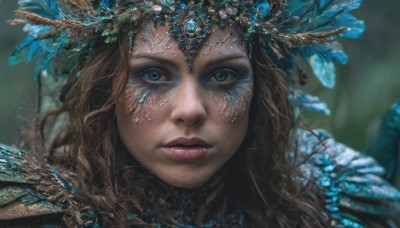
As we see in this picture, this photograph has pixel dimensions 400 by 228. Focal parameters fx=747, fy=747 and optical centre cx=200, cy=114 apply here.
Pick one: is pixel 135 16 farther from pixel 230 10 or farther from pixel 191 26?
pixel 230 10

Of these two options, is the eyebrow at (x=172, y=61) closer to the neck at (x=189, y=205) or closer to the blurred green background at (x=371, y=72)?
the neck at (x=189, y=205)

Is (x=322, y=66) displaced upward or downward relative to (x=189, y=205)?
upward

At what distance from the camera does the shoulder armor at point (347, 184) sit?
93.0 inches

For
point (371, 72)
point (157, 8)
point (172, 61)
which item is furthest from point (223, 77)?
point (371, 72)

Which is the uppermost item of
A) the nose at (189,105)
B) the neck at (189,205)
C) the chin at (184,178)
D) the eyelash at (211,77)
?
the eyelash at (211,77)

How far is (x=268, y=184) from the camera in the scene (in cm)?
230

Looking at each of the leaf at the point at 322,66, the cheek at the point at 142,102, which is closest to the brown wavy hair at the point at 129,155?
the cheek at the point at 142,102

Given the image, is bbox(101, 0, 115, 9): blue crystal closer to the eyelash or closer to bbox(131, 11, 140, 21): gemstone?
bbox(131, 11, 140, 21): gemstone

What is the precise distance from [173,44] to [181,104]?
16 cm

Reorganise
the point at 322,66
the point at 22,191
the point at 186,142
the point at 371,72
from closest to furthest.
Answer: the point at 22,191
the point at 186,142
the point at 322,66
the point at 371,72

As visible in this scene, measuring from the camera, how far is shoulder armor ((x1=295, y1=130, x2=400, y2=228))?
2.36 m

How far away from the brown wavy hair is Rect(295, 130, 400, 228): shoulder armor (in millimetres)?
63

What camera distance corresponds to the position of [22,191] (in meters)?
1.89

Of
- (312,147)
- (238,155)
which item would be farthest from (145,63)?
(312,147)
